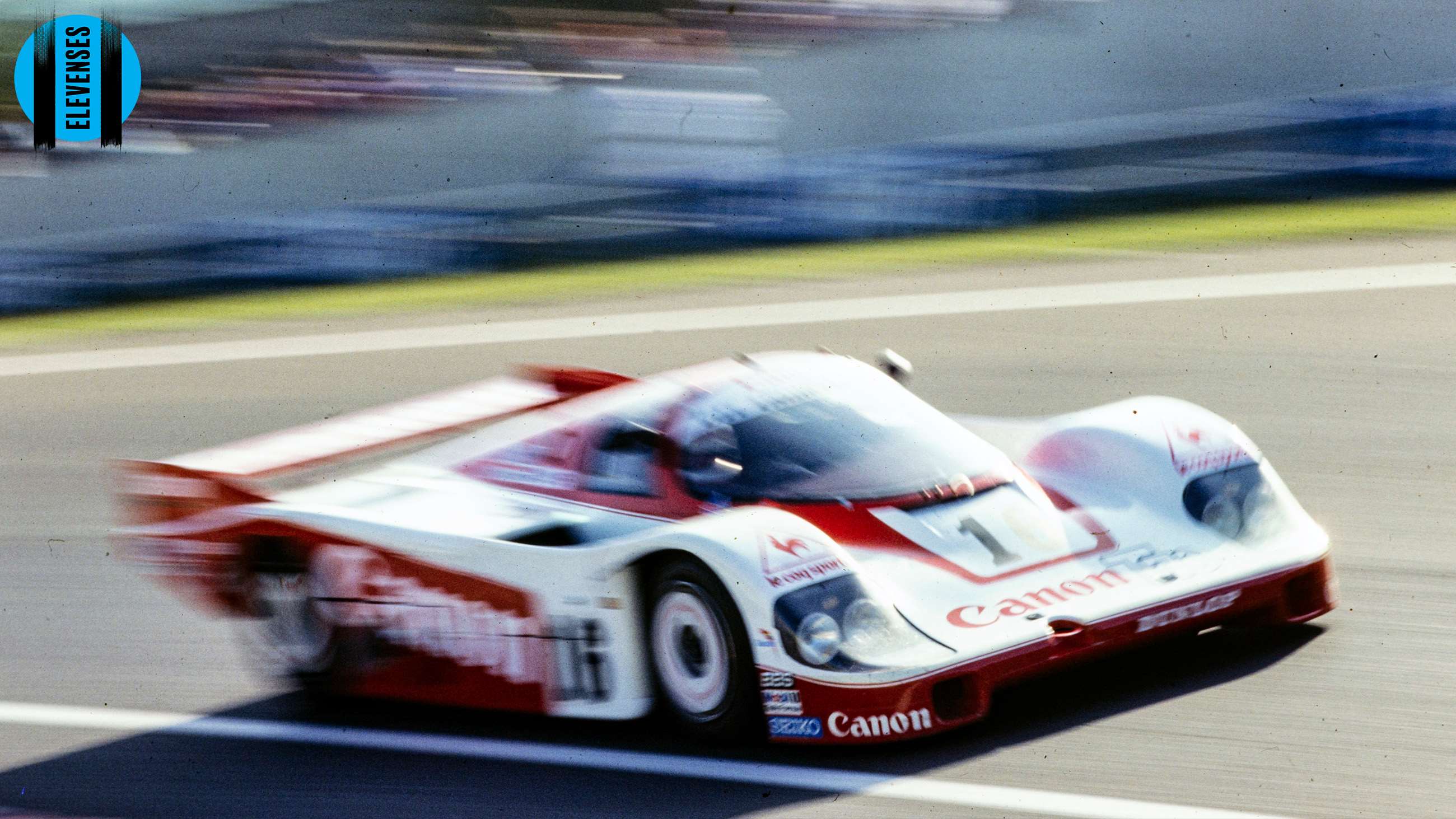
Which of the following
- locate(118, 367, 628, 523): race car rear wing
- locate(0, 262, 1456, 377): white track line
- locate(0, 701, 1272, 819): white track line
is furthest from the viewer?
locate(0, 262, 1456, 377): white track line

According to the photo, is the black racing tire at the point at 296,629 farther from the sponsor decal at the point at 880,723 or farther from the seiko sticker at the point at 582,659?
the sponsor decal at the point at 880,723

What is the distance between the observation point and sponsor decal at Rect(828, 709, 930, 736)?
4.44 m

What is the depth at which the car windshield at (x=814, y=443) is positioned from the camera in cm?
508

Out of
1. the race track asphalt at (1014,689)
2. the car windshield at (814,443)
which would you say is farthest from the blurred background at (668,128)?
the car windshield at (814,443)

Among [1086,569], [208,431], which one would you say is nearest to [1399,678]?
[1086,569]

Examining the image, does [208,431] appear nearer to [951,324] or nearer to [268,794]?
[951,324]

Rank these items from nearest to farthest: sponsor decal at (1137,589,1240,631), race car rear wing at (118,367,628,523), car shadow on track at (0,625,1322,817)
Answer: car shadow on track at (0,625,1322,817) < sponsor decal at (1137,589,1240,631) < race car rear wing at (118,367,628,523)

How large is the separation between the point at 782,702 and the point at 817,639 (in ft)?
0.61

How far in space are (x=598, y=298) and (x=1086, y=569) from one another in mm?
6294

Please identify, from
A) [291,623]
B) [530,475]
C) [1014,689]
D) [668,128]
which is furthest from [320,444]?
[668,128]

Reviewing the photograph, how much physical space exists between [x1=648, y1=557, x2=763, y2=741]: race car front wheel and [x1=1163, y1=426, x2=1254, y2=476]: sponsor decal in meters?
1.58

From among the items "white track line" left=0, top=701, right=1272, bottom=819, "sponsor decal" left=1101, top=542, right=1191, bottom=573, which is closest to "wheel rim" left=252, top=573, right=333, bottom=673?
"white track line" left=0, top=701, right=1272, bottom=819

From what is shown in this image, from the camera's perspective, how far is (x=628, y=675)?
4.77m

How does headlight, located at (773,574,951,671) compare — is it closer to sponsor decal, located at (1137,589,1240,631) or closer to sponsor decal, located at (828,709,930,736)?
sponsor decal, located at (828,709,930,736)
